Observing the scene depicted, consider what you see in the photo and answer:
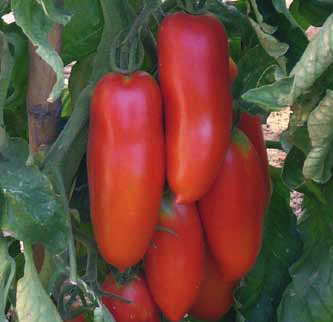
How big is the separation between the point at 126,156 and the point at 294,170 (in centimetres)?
19

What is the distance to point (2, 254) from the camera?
3.15 feet

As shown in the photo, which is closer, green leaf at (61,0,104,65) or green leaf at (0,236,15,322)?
green leaf at (0,236,15,322)

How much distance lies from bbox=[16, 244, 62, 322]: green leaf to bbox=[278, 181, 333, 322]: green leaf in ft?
1.15

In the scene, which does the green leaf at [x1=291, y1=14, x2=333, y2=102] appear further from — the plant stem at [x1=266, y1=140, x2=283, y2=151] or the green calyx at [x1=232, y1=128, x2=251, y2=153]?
the plant stem at [x1=266, y1=140, x2=283, y2=151]

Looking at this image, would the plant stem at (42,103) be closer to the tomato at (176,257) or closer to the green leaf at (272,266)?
the tomato at (176,257)

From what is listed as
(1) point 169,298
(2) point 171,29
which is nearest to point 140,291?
(1) point 169,298

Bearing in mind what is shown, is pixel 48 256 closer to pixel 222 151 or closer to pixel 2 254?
pixel 2 254

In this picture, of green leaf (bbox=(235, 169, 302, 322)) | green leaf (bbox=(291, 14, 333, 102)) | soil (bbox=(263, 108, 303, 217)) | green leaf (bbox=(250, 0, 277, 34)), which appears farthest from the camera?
soil (bbox=(263, 108, 303, 217))

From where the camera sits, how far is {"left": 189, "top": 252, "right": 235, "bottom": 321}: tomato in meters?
1.10

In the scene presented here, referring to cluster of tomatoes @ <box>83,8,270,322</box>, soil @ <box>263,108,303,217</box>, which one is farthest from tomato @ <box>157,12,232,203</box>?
soil @ <box>263,108,303,217</box>

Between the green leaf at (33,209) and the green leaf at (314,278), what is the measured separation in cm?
35

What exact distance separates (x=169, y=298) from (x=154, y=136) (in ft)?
0.76

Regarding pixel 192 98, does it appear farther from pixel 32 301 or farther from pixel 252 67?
pixel 32 301

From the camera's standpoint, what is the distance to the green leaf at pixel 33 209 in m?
0.91
